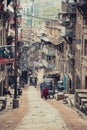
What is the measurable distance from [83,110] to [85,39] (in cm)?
1772

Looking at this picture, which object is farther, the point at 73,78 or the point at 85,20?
the point at 73,78

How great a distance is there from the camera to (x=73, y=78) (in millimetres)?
60344

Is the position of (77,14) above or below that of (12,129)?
above

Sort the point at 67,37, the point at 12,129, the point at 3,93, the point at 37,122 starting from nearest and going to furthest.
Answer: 1. the point at 12,129
2. the point at 37,122
3. the point at 3,93
4. the point at 67,37

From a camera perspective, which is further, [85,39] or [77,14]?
[77,14]

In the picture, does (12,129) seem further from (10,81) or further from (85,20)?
(10,81)

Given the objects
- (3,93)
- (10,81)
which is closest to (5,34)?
(3,93)

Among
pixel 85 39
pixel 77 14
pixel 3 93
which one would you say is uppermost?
pixel 77 14

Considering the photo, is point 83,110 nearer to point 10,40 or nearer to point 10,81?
point 10,40

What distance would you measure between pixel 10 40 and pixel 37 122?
4034 cm

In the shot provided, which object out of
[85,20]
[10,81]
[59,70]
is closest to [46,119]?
[85,20]

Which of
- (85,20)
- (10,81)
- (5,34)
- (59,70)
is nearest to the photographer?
(85,20)

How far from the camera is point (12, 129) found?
844 inches

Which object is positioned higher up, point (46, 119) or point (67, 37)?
point (67, 37)
